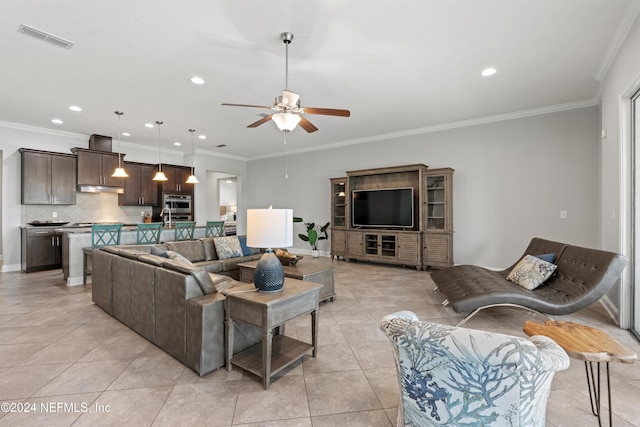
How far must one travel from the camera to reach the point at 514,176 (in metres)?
5.02

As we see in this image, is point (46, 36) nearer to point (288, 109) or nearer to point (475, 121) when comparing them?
point (288, 109)

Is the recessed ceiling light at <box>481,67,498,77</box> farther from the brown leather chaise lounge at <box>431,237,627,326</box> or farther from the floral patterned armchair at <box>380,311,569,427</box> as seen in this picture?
the floral patterned armchair at <box>380,311,569,427</box>

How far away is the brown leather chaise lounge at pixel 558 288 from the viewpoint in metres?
2.56

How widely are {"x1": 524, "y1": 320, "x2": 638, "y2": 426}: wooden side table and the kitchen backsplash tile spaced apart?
8.06 metres

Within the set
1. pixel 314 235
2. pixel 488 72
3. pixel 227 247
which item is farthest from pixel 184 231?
pixel 488 72

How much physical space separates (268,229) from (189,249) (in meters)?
3.00

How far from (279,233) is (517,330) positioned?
254cm

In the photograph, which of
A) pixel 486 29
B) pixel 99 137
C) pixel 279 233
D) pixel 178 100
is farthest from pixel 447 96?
pixel 99 137

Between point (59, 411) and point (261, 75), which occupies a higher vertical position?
point (261, 75)

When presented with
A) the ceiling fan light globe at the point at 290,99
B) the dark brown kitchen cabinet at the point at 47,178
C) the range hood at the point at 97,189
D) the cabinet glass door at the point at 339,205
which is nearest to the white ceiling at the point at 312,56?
the ceiling fan light globe at the point at 290,99

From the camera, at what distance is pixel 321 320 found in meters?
Result: 3.12

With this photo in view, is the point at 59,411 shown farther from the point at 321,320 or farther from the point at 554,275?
the point at 554,275

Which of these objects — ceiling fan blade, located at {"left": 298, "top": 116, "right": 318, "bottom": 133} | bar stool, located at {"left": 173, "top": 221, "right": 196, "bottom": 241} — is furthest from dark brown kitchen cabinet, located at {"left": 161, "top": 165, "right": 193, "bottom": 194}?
ceiling fan blade, located at {"left": 298, "top": 116, "right": 318, "bottom": 133}

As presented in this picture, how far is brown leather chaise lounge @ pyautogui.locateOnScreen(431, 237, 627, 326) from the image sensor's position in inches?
101
